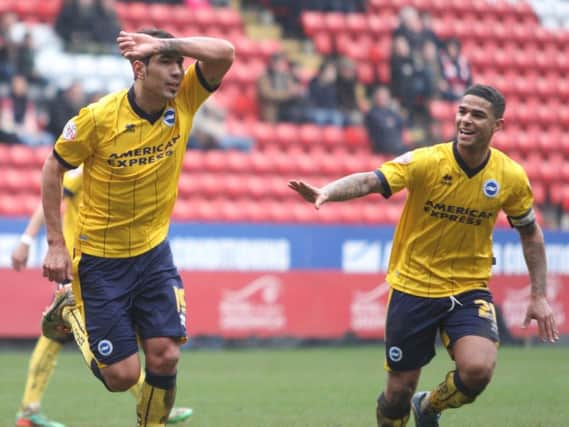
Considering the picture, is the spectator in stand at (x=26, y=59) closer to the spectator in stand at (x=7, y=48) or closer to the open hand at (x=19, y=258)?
the spectator in stand at (x=7, y=48)

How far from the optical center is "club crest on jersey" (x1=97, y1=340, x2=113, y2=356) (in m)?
6.94

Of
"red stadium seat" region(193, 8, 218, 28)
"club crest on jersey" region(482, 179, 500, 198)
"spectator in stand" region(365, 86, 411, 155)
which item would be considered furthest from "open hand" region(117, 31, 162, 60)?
"red stadium seat" region(193, 8, 218, 28)

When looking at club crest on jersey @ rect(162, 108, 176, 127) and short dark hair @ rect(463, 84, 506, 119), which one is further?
short dark hair @ rect(463, 84, 506, 119)

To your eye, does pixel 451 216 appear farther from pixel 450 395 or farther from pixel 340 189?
pixel 450 395

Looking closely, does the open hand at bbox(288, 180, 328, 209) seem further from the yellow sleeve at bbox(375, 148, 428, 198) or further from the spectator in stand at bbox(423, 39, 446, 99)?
the spectator in stand at bbox(423, 39, 446, 99)

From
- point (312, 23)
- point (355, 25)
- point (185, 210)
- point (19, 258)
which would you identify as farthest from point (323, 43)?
point (19, 258)

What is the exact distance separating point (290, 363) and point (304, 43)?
28.9 feet

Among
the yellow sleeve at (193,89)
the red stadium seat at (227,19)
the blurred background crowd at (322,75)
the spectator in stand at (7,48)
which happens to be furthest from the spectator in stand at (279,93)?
the yellow sleeve at (193,89)

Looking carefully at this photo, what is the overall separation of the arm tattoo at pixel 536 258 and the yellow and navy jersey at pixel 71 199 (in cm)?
343

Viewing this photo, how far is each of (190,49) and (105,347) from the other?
1.81 m

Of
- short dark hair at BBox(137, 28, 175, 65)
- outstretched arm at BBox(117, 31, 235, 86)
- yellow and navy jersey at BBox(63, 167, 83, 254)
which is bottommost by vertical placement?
yellow and navy jersey at BBox(63, 167, 83, 254)

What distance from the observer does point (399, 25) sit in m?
20.1

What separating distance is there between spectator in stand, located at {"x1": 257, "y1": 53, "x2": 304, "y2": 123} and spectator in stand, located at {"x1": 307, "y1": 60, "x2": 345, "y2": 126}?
200 millimetres

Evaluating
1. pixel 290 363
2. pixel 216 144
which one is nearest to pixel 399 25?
pixel 216 144
